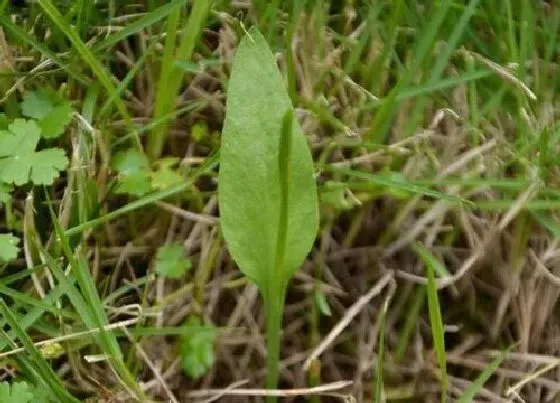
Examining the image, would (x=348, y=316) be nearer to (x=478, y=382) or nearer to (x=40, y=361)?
(x=478, y=382)

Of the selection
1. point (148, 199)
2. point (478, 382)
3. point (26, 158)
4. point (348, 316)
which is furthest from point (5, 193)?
point (478, 382)

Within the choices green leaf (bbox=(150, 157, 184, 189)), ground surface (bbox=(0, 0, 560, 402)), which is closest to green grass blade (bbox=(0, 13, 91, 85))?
ground surface (bbox=(0, 0, 560, 402))

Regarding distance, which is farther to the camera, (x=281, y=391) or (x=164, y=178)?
(x=164, y=178)

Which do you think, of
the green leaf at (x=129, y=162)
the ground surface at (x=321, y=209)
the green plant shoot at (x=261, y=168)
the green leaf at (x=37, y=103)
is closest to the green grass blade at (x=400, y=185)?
the ground surface at (x=321, y=209)

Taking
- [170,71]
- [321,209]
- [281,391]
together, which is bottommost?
[281,391]

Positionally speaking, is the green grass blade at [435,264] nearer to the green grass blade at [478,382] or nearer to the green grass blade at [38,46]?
the green grass blade at [478,382]

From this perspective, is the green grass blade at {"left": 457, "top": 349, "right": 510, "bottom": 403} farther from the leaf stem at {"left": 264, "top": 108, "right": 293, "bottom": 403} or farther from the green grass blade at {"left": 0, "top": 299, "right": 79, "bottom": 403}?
the green grass blade at {"left": 0, "top": 299, "right": 79, "bottom": 403}

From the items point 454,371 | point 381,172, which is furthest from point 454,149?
point 454,371

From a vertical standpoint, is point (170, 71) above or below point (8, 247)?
above
